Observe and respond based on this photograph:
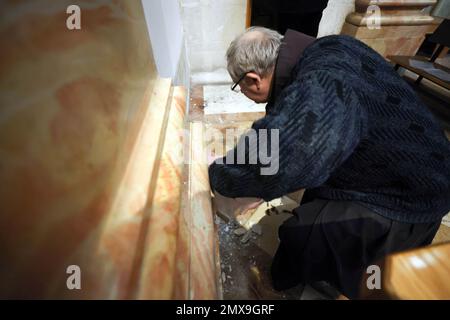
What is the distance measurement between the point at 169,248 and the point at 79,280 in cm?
21

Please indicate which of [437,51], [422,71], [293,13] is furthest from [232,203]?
[437,51]

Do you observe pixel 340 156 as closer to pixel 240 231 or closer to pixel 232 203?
pixel 232 203

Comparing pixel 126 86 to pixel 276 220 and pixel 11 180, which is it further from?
pixel 276 220

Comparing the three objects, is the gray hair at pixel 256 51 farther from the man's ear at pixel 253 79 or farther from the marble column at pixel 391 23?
the marble column at pixel 391 23

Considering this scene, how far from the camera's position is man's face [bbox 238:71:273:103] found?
118 centimetres

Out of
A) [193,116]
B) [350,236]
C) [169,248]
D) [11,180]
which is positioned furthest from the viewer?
[193,116]

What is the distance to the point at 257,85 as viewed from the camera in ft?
4.00

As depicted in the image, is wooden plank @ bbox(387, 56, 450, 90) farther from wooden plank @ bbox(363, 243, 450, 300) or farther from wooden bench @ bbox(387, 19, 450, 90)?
wooden plank @ bbox(363, 243, 450, 300)

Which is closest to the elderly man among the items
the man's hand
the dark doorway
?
the man's hand

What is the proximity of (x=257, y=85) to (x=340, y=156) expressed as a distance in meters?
0.59

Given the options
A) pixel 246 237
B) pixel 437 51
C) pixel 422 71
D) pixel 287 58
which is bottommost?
pixel 246 237

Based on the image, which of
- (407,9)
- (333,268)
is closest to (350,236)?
(333,268)
